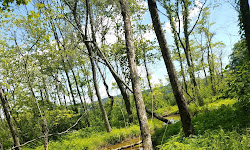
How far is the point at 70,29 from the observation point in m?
14.2

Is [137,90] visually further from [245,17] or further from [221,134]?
[245,17]

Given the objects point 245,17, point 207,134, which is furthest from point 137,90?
point 245,17

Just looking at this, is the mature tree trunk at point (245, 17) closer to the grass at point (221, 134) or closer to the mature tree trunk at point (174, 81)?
the grass at point (221, 134)

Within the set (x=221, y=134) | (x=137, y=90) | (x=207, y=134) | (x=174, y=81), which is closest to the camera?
(x=137, y=90)

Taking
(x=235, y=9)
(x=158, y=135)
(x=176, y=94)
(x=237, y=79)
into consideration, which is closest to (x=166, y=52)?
(x=176, y=94)

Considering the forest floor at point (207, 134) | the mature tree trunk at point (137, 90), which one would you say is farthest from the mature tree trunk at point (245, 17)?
the mature tree trunk at point (137, 90)

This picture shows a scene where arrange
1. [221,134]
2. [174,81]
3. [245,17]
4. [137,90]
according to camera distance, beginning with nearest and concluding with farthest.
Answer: [137,90] < [221,134] < [174,81] < [245,17]

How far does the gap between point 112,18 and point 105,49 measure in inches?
90.7

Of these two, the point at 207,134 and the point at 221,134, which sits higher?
the point at 221,134

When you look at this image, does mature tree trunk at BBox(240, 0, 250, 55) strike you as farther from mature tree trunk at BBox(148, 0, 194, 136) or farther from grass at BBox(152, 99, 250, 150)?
mature tree trunk at BBox(148, 0, 194, 136)

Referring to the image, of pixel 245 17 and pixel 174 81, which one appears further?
pixel 245 17

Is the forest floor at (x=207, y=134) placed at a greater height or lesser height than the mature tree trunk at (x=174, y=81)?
lesser

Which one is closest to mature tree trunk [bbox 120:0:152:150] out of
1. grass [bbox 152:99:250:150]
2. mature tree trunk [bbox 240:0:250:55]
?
grass [bbox 152:99:250:150]

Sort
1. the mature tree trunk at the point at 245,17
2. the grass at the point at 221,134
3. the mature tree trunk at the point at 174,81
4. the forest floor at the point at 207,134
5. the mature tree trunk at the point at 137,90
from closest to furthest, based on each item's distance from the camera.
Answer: the mature tree trunk at the point at 137,90, the grass at the point at 221,134, the forest floor at the point at 207,134, the mature tree trunk at the point at 174,81, the mature tree trunk at the point at 245,17
